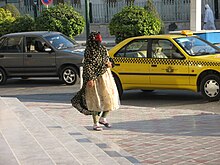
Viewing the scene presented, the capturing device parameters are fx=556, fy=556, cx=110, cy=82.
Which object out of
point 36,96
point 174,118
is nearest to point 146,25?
point 36,96

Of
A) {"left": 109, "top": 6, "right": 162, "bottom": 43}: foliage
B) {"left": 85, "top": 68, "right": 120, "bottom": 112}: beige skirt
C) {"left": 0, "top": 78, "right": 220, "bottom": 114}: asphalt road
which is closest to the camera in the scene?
{"left": 85, "top": 68, "right": 120, "bottom": 112}: beige skirt

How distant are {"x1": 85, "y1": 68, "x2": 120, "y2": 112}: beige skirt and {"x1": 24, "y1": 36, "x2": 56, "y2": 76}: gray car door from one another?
7.53m

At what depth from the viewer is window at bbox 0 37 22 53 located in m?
16.7

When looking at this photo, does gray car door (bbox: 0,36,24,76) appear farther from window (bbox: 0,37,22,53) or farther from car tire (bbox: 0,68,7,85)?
car tire (bbox: 0,68,7,85)

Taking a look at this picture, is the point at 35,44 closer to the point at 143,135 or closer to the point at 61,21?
the point at 61,21

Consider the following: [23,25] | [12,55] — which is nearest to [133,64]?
[12,55]

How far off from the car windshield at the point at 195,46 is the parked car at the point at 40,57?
4073mm

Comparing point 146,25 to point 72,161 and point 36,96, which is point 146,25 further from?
point 72,161

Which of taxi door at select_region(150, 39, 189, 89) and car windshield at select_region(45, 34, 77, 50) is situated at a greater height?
car windshield at select_region(45, 34, 77, 50)

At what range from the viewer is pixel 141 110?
11.1 m

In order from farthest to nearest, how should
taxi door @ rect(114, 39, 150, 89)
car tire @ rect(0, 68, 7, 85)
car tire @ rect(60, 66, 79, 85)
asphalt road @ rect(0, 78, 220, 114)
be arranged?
car tire @ rect(0, 68, 7, 85) < car tire @ rect(60, 66, 79, 85) < taxi door @ rect(114, 39, 150, 89) < asphalt road @ rect(0, 78, 220, 114)

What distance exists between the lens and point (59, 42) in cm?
1667

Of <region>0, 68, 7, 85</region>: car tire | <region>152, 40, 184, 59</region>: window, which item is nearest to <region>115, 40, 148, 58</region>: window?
<region>152, 40, 184, 59</region>: window

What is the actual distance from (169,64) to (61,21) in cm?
1135
